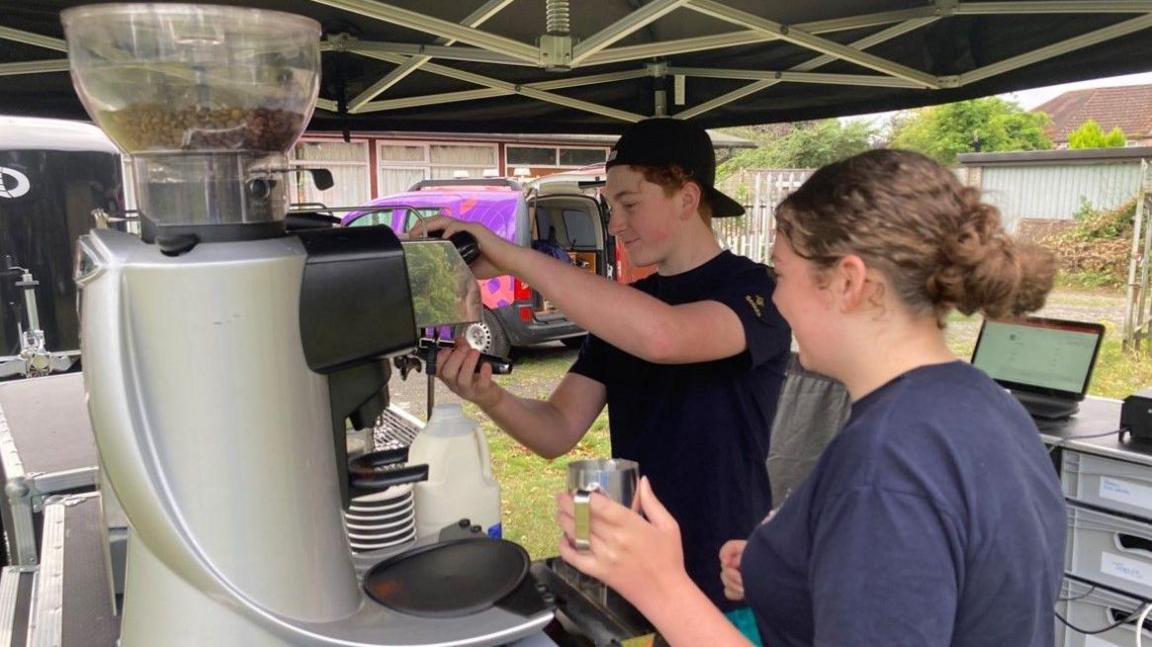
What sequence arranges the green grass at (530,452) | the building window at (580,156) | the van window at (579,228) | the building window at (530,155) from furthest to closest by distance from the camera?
the building window at (580,156)
the building window at (530,155)
the van window at (579,228)
the green grass at (530,452)

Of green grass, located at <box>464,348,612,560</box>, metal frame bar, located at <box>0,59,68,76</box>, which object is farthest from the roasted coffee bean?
green grass, located at <box>464,348,612,560</box>

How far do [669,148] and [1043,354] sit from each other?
5.78 ft

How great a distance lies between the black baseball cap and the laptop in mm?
1341

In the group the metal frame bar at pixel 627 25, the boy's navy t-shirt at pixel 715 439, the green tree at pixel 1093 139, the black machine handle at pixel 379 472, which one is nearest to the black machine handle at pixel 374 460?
the black machine handle at pixel 379 472

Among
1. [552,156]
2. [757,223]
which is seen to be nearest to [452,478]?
[757,223]

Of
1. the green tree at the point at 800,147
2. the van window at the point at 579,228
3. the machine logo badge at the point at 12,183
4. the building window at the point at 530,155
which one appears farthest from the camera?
the green tree at the point at 800,147

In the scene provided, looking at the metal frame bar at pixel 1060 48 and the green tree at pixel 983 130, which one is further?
the green tree at pixel 983 130

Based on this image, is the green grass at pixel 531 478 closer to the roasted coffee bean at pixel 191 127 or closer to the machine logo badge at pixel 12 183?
the roasted coffee bean at pixel 191 127

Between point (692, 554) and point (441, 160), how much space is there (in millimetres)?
14102

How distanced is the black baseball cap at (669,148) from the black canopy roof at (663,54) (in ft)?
0.75

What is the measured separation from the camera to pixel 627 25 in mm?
1722

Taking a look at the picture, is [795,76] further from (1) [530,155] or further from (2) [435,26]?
(1) [530,155]

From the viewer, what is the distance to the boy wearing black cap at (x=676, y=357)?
139 centimetres

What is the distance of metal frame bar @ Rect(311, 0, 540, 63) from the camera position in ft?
5.34
